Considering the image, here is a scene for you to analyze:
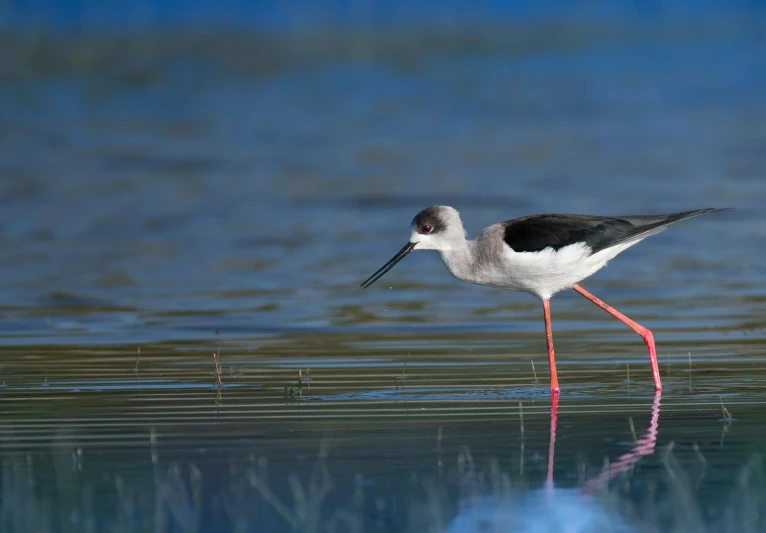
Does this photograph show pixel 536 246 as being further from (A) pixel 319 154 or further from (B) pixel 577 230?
(A) pixel 319 154

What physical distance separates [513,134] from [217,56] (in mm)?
20044

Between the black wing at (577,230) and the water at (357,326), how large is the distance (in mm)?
881

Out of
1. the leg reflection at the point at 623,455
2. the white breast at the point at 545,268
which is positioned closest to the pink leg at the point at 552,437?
the leg reflection at the point at 623,455

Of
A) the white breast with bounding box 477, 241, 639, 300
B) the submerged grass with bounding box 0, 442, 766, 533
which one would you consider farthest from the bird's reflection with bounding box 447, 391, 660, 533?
the white breast with bounding box 477, 241, 639, 300

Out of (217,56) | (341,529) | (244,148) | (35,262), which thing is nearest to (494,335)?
(341,529)

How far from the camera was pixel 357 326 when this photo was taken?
1332 cm

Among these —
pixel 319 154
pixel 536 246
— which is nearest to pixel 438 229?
pixel 536 246

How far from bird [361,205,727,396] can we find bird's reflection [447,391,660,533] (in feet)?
11.3

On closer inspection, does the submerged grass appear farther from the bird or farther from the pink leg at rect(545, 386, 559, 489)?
the bird

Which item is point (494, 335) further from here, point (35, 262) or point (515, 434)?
point (35, 262)

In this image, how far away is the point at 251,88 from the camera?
147 ft

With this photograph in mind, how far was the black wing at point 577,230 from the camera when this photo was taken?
10680 mm

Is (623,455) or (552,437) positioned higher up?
(552,437)

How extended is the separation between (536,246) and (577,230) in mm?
394
